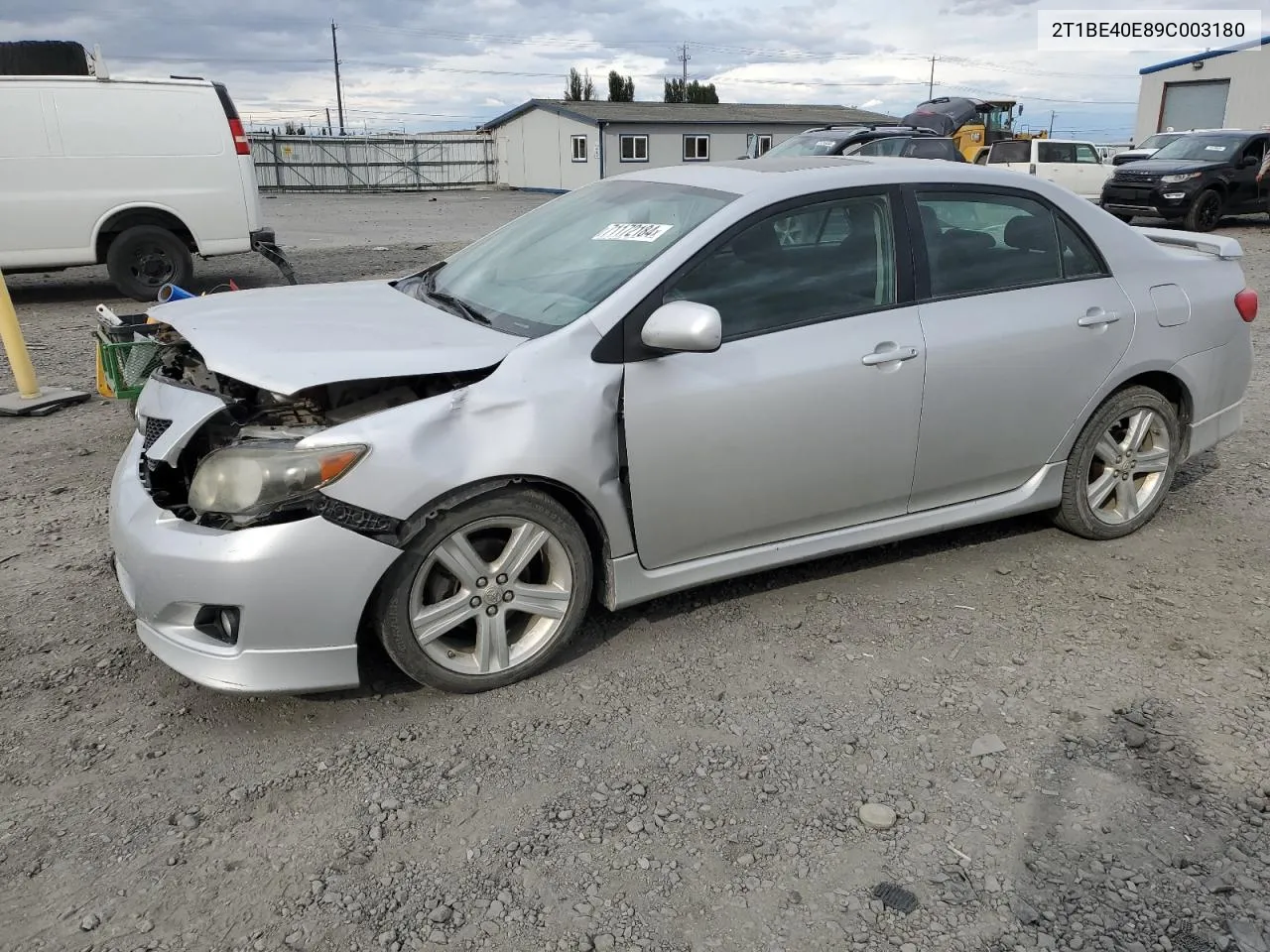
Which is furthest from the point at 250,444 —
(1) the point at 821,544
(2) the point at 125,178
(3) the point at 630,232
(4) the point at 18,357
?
(2) the point at 125,178

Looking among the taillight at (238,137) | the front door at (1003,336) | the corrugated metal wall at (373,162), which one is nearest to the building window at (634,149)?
the corrugated metal wall at (373,162)

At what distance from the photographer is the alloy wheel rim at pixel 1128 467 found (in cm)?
419

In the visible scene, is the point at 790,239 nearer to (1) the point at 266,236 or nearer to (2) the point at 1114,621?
(2) the point at 1114,621

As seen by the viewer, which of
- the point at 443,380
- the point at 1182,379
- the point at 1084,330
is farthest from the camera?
the point at 1182,379

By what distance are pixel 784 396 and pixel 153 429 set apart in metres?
2.15

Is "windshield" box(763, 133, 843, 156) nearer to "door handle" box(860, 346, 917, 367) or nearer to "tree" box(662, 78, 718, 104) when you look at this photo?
"door handle" box(860, 346, 917, 367)

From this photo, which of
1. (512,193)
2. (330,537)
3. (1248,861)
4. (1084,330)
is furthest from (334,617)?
(512,193)

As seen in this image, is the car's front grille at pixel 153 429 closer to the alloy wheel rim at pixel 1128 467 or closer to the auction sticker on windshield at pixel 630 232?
the auction sticker on windshield at pixel 630 232

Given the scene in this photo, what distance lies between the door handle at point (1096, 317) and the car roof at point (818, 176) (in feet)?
Answer: 1.84

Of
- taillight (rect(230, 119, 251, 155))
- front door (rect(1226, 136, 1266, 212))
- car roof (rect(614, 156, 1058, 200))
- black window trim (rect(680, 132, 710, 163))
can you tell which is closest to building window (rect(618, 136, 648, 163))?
black window trim (rect(680, 132, 710, 163))

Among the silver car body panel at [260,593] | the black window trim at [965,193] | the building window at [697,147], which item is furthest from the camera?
the building window at [697,147]

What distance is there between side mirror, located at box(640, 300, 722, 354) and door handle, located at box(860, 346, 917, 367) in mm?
694

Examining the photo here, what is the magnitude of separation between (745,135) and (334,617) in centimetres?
3642

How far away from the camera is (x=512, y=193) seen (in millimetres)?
36031
